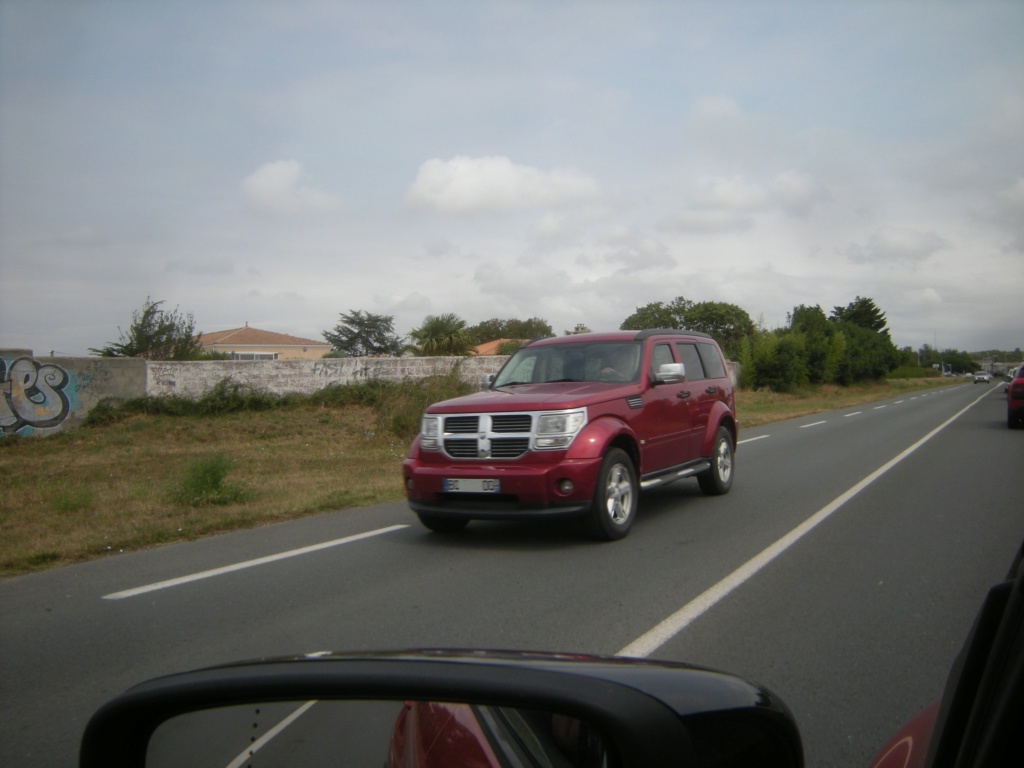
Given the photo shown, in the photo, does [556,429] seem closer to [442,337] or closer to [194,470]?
[194,470]

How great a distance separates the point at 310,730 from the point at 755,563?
5768 mm

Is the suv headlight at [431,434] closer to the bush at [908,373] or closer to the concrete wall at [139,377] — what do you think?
the concrete wall at [139,377]

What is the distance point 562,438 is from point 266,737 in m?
5.86

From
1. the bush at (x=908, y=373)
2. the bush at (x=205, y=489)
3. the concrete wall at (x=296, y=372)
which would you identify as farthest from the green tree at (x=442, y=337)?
the bush at (x=908, y=373)

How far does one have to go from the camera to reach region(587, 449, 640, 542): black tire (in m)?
7.40

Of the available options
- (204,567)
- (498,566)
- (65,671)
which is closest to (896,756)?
(65,671)

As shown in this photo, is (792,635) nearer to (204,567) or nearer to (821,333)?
(204,567)

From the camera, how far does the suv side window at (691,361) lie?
9983 mm

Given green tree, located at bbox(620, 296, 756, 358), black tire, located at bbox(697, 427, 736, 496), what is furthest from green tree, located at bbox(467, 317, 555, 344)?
black tire, located at bbox(697, 427, 736, 496)

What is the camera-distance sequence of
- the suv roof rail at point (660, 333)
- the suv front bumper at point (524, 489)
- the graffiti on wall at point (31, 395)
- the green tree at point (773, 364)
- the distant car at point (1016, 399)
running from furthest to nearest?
the green tree at point (773, 364)
the distant car at point (1016, 399)
the graffiti on wall at point (31, 395)
the suv roof rail at point (660, 333)
the suv front bumper at point (524, 489)

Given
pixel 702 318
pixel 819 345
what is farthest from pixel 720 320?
pixel 819 345

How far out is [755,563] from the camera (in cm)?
674

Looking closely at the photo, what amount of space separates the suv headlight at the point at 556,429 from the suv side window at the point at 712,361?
12.3ft

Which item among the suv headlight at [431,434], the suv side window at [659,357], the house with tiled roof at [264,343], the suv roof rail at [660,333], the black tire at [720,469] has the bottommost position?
the black tire at [720,469]
